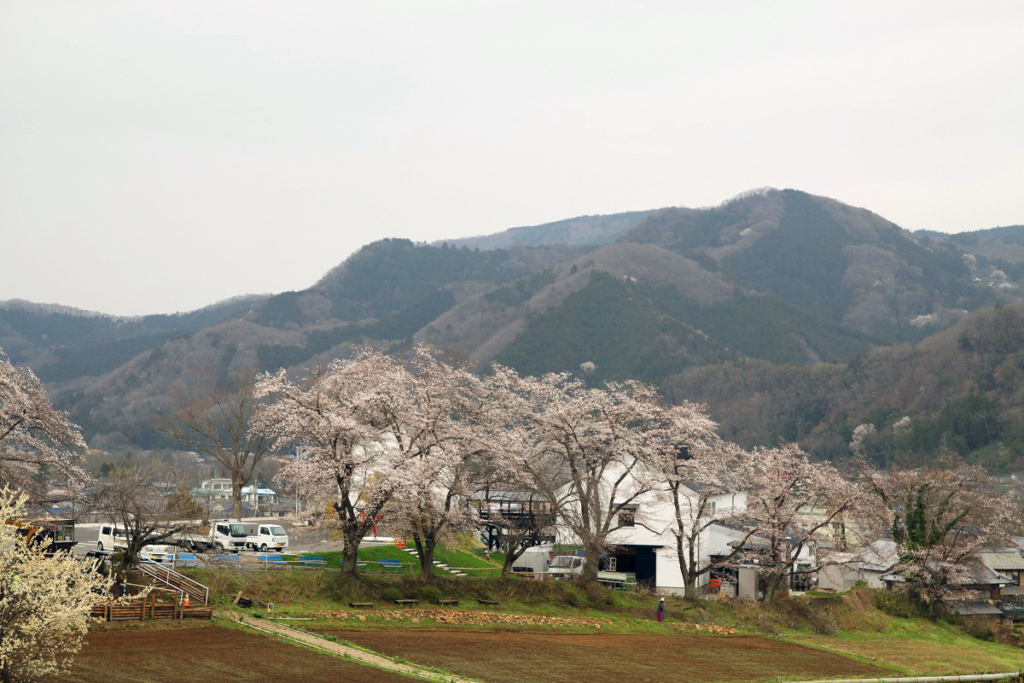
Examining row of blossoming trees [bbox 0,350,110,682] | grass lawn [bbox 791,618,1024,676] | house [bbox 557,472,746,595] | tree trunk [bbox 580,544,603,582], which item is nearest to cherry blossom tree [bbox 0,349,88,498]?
row of blossoming trees [bbox 0,350,110,682]

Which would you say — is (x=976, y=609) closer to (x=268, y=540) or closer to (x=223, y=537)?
(x=268, y=540)

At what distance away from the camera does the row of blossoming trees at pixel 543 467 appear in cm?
4153

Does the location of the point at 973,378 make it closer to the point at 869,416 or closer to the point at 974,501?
the point at 869,416

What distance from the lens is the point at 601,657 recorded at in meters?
34.7

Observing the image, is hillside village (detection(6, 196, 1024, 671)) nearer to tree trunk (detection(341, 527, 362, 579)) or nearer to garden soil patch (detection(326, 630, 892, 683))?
tree trunk (detection(341, 527, 362, 579))

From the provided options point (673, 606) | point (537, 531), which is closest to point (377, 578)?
point (537, 531)

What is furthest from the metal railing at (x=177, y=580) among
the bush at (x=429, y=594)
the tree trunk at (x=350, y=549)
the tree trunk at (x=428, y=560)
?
the tree trunk at (x=428, y=560)

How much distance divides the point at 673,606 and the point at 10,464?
93.7 ft

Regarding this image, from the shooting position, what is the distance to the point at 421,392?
45.3m

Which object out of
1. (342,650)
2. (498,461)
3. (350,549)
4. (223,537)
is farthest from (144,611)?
(223,537)

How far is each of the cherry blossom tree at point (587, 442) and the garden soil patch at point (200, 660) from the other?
15946 millimetres

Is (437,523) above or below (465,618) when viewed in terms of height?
above

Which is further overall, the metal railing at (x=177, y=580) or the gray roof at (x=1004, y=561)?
the gray roof at (x=1004, y=561)

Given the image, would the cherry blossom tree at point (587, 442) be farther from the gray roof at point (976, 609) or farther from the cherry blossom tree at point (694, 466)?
the gray roof at point (976, 609)
